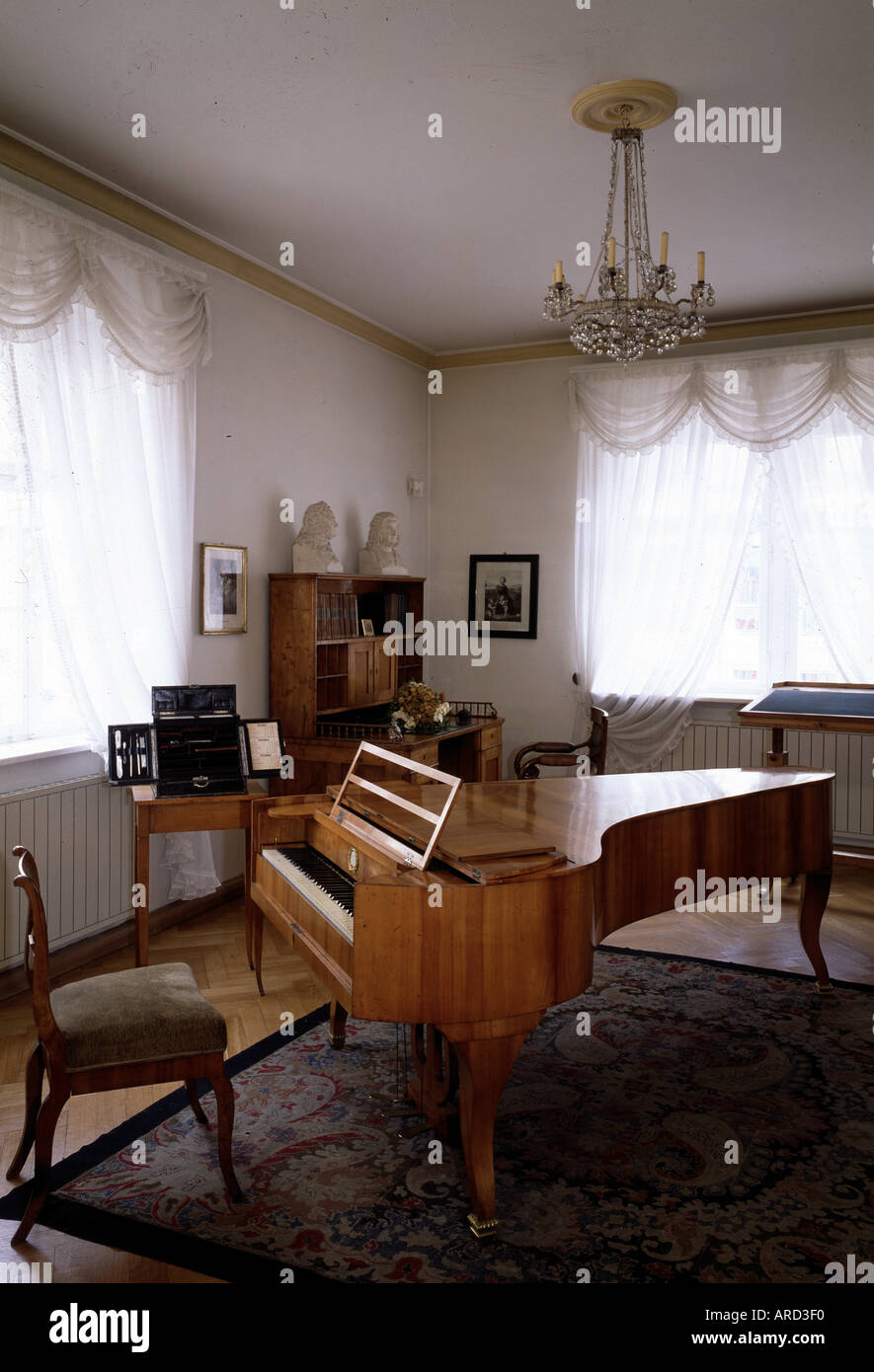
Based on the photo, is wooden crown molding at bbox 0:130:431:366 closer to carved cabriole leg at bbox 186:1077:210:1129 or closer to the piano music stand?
the piano music stand

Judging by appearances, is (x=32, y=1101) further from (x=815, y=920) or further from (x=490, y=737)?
(x=490, y=737)

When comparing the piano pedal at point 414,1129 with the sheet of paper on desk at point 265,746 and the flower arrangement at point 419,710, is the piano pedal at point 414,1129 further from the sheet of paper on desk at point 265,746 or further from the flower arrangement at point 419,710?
the flower arrangement at point 419,710

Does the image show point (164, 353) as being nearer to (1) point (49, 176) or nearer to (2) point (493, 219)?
(1) point (49, 176)

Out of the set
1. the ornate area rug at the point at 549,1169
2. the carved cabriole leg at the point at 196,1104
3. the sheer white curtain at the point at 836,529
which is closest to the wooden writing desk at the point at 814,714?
the sheer white curtain at the point at 836,529

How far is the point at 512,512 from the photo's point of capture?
691cm

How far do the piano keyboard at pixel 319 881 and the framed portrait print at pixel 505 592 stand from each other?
3.89m

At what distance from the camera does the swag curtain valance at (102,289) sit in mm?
3658

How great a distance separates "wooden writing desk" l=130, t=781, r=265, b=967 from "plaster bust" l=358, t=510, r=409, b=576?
2.29 m

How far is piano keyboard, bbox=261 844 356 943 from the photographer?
2.62 meters

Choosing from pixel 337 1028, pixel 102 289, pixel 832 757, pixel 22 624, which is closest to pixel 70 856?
pixel 22 624

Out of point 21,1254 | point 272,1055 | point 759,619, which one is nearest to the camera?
point 21,1254
